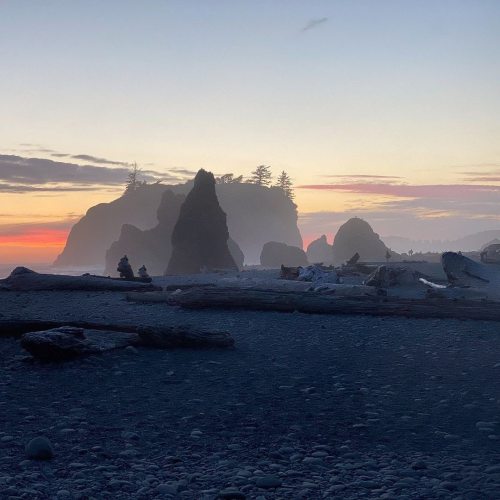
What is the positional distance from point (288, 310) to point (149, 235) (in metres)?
85.3

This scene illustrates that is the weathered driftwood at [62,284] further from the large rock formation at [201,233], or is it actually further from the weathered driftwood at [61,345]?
the large rock formation at [201,233]

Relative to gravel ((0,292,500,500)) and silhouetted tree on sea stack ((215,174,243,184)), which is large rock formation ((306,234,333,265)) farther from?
gravel ((0,292,500,500))

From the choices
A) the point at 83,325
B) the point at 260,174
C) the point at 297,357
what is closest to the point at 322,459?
the point at 297,357

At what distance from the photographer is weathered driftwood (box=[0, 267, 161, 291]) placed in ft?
70.3

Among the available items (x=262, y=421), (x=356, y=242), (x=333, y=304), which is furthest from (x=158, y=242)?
(x=262, y=421)

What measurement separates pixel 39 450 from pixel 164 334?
479cm

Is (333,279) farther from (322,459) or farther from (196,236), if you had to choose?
(196,236)

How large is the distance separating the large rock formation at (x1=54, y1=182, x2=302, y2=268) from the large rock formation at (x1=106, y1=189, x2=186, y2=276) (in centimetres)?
5974

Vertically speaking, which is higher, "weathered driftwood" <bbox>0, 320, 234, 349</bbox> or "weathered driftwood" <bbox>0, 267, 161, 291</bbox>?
"weathered driftwood" <bbox>0, 320, 234, 349</bbox>

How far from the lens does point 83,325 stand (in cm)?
1073

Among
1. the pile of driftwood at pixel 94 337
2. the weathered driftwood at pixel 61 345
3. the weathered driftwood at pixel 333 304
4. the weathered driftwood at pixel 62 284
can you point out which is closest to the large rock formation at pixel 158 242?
the weathered driftwood at pixel 62 284

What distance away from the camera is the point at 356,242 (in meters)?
97.1

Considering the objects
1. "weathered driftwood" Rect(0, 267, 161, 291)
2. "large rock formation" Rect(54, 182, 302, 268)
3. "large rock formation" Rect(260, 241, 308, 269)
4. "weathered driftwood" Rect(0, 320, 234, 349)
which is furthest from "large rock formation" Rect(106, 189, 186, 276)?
"weathered driftwood" Rect(0, 320, 234, 349)

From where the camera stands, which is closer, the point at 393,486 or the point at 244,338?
the point at 393,486
